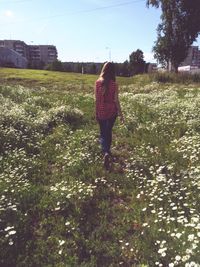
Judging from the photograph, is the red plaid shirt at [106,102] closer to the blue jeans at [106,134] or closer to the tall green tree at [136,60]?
the blue jeans at [106,134]

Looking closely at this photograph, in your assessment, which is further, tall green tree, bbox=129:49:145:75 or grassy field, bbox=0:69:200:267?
tall green tree, bbox=129:49:145:75

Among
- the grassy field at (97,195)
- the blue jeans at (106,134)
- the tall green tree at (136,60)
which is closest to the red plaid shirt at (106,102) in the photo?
the blue jeans at (106,134)

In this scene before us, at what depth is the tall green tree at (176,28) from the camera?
49.6 meters

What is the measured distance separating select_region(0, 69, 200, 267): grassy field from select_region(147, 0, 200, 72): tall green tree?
3722cm

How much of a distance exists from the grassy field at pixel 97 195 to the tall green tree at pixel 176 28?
37217 millimetres

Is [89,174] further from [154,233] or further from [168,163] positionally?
[154,233]

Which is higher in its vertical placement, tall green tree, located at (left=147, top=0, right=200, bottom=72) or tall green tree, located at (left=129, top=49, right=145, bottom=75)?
tall green tree, located at (left=147, top=0, right=200, bottom=72)

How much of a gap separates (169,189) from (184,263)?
287 centimetres

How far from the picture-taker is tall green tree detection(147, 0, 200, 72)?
49625 mm

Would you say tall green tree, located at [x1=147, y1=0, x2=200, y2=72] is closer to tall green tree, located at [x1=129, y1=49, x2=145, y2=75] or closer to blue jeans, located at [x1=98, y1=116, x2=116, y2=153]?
blue jeans, located at [x1=98, y1=116, x2=116, y2=153]

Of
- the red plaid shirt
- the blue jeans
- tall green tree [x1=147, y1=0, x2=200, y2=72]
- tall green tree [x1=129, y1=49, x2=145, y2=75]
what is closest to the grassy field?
the blue jeans

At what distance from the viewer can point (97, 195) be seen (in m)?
9.54

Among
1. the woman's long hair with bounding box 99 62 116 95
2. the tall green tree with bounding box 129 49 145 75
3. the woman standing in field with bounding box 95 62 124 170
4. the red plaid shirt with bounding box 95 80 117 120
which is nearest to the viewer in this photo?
the woman's long hair with bounding box 99 62 116 95

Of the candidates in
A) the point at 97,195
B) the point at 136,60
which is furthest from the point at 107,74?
the point at 136,60
